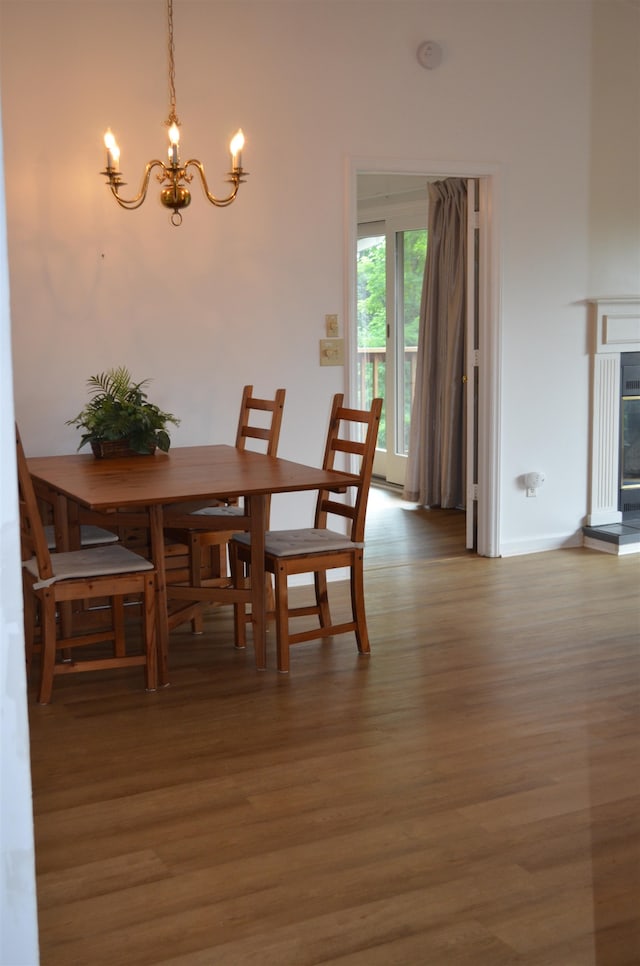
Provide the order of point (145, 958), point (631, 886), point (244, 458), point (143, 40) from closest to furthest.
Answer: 1. point (145, 958)
2. point (631, 886)
3. point (244, 458)
4. point (143, 40)

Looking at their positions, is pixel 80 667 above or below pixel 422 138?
below

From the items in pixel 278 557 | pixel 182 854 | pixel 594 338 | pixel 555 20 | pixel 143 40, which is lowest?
pixel 182 854

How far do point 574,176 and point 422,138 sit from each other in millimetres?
1024

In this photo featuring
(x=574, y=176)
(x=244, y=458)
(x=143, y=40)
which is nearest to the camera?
(x=244, y=458)

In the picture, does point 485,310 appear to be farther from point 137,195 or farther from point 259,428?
point 137,195

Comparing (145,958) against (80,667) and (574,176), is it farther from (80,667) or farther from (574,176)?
(574,176)

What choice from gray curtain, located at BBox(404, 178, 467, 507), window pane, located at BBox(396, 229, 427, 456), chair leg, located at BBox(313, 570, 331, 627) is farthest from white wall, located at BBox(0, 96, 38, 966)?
window pane, located at BBox(396, 229, 427, 456)

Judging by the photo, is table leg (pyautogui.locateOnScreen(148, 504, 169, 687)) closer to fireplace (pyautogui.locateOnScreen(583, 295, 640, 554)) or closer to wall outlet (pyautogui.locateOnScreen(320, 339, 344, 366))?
wall outlet (pyautogui.locateOnScreen(320, 339, 344, 366))

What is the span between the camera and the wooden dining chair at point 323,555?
12.5 feet

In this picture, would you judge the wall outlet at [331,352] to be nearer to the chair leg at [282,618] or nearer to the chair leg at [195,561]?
the chair leg at [195,561]

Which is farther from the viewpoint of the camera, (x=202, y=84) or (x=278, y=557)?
(x=202, y=84)

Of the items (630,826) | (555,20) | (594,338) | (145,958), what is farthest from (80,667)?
(555,20)

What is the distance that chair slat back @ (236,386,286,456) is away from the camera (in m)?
4.41

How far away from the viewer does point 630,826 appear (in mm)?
2566
